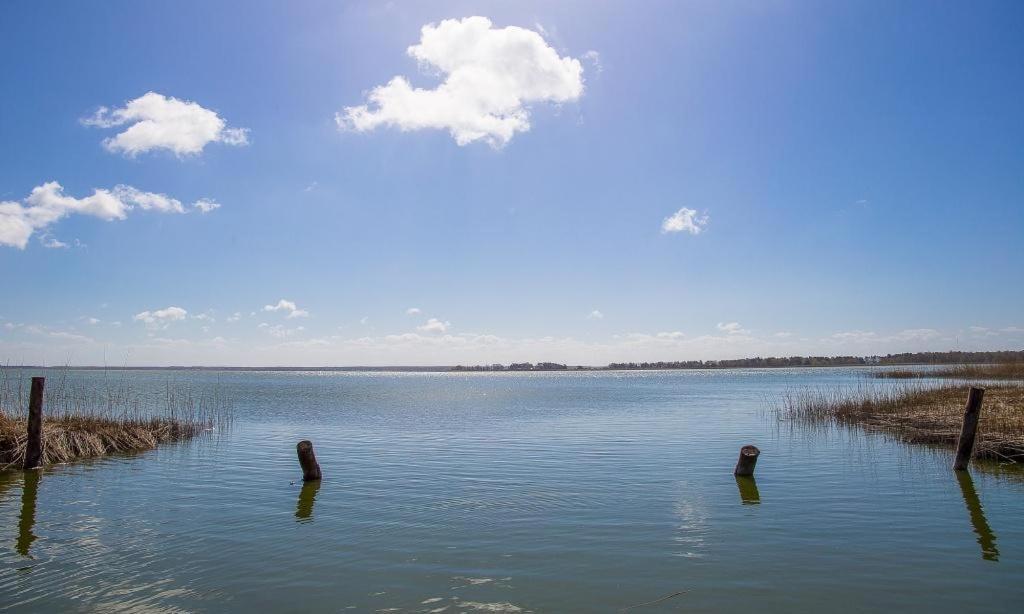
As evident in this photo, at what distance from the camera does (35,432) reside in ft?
57.3

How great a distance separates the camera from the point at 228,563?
30.9ft

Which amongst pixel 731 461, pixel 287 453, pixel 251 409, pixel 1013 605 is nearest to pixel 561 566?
pixel 1013 605

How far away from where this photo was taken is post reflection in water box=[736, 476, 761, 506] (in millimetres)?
13562

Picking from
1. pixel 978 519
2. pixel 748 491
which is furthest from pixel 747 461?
pixel 978 519

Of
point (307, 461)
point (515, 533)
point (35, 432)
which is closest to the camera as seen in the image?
point (515, 533)

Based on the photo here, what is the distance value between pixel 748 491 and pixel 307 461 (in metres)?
11.0

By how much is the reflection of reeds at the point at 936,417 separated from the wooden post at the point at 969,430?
7.64 feet

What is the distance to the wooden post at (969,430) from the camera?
16062 mm

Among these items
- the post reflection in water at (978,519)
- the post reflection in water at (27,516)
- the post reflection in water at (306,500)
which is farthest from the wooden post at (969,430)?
the post reflection in water at (27,516)

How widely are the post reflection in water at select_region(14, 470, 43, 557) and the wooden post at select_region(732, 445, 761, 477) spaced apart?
1507 centimetres

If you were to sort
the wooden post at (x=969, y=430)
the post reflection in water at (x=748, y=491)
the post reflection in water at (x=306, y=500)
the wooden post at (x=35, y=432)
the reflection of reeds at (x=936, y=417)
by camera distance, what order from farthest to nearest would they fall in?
the reflection of reeds at (x=936, y=417), the wooden post at (x=35, y=432), the wooden post at (x=969, y=430), the post reflection in water at (x=748, y=491), the post reflection in water at (x=306, y=500)

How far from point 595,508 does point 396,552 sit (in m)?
4.69

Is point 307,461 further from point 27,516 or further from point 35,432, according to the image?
point 35,432

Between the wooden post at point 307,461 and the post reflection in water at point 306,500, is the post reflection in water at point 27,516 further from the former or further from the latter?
the wooden post at point 307,461
